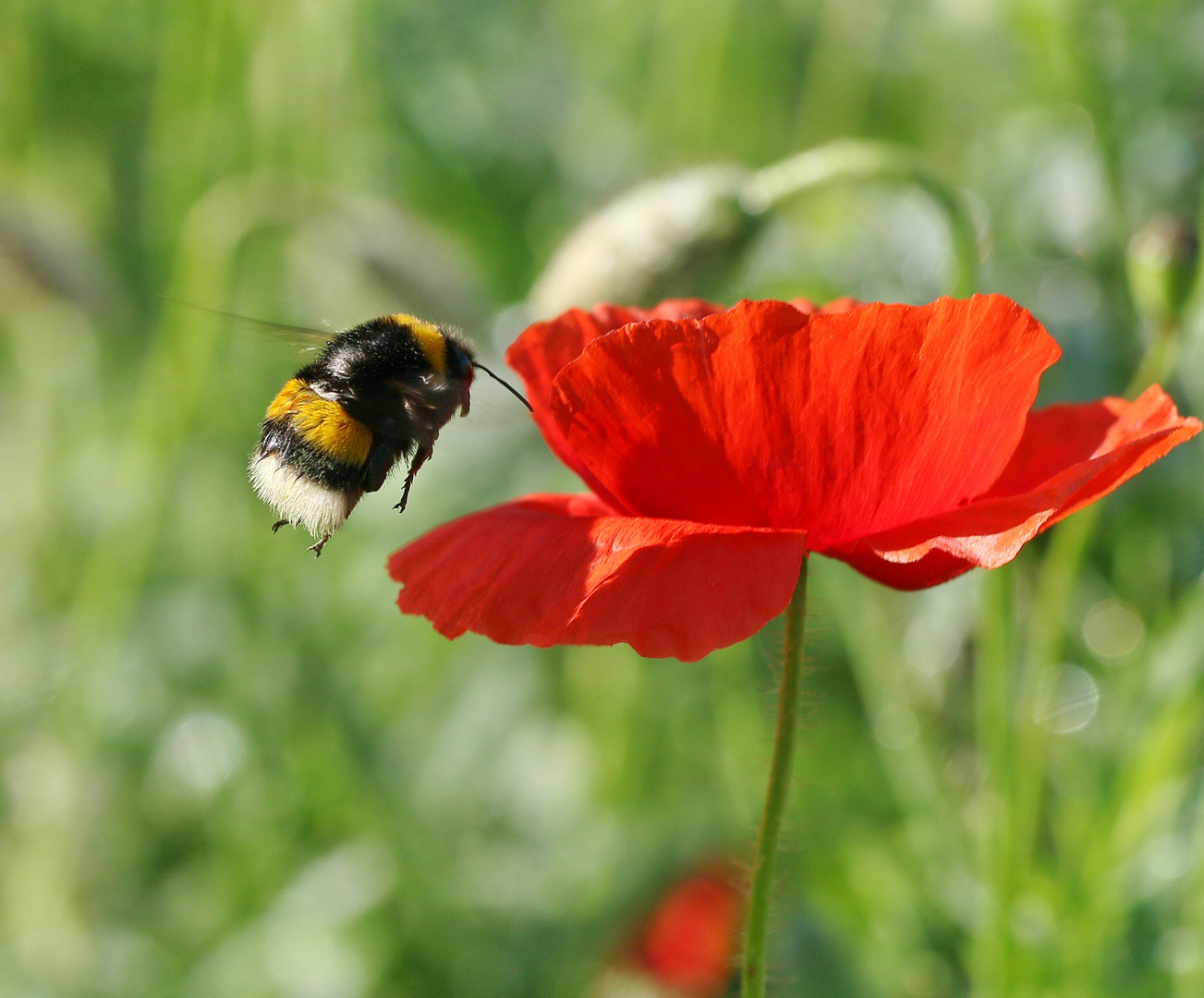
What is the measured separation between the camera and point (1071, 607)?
47.1 inches

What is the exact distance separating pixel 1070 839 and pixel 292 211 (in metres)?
0.79

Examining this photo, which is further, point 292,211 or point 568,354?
point 292,211

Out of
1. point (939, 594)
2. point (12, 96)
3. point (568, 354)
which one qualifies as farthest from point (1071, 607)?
point (12, 96)

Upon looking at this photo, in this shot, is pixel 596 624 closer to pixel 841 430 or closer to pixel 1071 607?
pixel 841 430

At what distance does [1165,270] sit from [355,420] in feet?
1.59

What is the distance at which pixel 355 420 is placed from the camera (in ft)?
2.22

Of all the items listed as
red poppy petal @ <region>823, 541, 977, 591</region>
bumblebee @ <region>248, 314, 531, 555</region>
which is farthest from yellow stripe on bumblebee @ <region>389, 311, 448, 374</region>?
red poppy petal @ <region>823, 541, 977, 591</region>

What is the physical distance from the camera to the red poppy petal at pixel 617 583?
43 centimetres

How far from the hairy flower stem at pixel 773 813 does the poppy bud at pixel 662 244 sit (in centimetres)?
42

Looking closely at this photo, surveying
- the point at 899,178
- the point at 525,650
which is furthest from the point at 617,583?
the point at 525,650

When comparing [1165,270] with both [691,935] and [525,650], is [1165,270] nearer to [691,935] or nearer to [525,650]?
[691,935]

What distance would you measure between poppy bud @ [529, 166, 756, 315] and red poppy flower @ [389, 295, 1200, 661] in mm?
375

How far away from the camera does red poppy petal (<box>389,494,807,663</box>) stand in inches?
17.1

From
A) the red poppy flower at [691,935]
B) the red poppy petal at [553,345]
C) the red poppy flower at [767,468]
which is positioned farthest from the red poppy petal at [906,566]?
the red poppy flower at [691,935]
